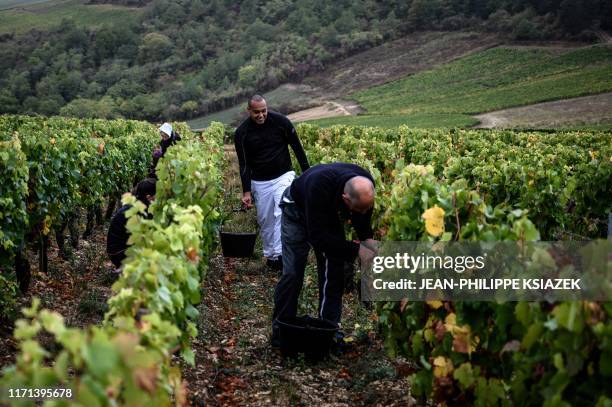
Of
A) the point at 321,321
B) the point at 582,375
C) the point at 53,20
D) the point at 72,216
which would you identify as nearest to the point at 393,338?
the point at 321,321

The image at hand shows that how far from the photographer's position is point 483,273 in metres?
3.57

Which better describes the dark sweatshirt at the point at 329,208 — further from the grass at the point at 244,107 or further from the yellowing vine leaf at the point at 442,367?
the grass at the point at 244,107

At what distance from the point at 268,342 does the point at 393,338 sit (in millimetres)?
1581

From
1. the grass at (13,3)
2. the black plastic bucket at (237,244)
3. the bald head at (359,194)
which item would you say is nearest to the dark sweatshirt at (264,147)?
the black plastic bucket at (237,244)

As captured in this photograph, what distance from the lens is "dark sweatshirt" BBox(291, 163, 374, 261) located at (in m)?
4.80

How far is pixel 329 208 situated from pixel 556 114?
1688 inches

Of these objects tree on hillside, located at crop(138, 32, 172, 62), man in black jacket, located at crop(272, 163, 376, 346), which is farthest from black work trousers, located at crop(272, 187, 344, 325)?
tree on hillside, located at crop(138, 32, 172, 62)

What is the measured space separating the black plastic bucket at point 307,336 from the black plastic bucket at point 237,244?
11.1 ft

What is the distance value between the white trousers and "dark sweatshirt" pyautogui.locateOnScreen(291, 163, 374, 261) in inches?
104

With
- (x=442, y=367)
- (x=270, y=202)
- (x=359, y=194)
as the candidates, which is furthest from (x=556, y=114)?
(x=442, y=367)

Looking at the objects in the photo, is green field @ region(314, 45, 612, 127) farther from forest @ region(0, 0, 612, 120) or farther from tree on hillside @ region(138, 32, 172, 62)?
tree on hillside @ region(138, 32, 172, 62)

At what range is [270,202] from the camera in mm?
7711

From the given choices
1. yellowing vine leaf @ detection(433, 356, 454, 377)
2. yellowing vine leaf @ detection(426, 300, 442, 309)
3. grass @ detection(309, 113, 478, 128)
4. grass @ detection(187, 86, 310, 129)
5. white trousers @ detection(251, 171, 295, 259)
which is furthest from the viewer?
grass @ detection(187, 86, 310, 129)

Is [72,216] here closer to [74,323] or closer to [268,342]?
[74,323]
